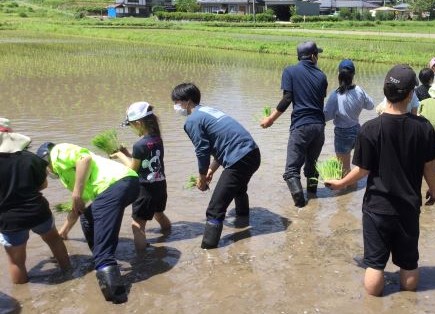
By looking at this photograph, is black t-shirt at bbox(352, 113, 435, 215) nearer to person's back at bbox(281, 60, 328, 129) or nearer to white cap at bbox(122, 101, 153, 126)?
white cap at bbox(122, 101, 153, 126)

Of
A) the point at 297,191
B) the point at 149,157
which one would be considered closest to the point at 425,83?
the point at 297,191

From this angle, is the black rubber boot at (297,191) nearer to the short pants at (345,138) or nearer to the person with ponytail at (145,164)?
the short pants at (345,138)

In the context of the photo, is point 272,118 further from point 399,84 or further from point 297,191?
point 399,84

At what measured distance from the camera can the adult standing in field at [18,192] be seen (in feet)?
11.9

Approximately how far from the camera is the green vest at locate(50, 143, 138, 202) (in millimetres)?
3835

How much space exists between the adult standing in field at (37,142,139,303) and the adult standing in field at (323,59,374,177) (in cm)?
288

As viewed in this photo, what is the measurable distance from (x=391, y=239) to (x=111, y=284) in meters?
1.95

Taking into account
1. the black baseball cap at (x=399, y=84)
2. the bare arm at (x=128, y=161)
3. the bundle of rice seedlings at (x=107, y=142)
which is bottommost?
the bare arm at (x=128, y=161)

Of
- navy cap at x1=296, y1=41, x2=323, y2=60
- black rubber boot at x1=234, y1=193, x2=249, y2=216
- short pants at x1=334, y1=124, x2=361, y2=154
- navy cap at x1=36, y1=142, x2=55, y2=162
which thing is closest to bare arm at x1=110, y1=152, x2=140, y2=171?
navy cap at x1=36, y1=142, x2=55, y2=162

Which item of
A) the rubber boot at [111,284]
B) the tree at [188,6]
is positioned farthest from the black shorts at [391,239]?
the tree at [188,6]

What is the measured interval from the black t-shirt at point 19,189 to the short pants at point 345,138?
3.52 metres

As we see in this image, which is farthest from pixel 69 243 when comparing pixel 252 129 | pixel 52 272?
pixel 252 129

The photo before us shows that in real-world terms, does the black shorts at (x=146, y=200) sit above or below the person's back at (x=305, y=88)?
below

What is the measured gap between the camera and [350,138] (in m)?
5.95
